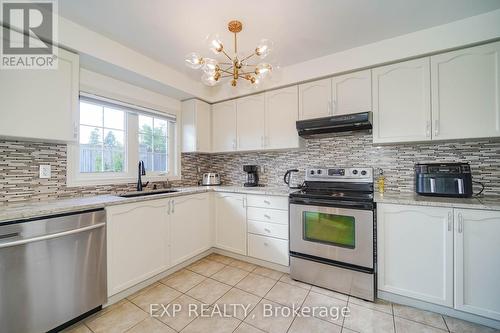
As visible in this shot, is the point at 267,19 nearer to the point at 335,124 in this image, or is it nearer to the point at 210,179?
the point at 335,124

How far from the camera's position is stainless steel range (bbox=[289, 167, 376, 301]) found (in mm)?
1820

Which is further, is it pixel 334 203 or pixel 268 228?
pixel 268 228

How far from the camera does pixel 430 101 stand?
6.16 feet

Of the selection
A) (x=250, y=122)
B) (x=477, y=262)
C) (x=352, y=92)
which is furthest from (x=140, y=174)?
→ (x=477, y=262)

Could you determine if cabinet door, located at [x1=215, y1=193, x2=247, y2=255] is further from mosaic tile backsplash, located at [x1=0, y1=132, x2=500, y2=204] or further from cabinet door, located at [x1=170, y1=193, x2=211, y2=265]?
mosaic tile backsplash, located at [x1=0, y1=132, x2=500, y2=204]

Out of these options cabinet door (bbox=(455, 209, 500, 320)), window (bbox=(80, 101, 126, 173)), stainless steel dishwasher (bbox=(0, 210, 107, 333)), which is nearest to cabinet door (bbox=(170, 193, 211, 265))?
stainless steel dishwasher (bbox=(0, 210, 107, 333))

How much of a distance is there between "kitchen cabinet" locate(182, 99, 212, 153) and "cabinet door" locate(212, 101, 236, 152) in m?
0.12

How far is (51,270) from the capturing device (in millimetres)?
1413

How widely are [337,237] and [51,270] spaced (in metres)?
2.25

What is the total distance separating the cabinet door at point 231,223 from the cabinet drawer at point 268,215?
11cm

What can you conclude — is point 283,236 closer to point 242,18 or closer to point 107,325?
point 107,325

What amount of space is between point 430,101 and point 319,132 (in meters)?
0.98

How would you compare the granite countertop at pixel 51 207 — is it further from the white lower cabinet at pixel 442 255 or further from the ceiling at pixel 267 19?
the ceiling at pixel 267 19

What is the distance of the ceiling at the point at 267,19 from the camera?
1.56 metres
